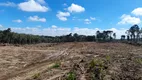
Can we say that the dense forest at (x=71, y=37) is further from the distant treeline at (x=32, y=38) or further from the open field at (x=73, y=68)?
the open field at (x=73, y=68)

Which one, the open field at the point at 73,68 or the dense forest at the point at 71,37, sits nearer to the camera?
the open field at the point at 73,68

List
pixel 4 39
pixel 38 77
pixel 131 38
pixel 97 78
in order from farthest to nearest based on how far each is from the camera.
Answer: pixel 131 38 → pixel 4 39 → pixel 38 77 → pixel 97 78

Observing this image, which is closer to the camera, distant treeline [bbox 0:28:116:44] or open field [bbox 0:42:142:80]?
open field [bbox 0:42:142:80]

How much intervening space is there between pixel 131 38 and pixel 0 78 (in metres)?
85.5

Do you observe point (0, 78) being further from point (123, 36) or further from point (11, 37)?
point (123, 36)

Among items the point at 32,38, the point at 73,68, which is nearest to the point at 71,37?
the point at 32,38

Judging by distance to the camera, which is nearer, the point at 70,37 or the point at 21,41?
the point at 21,41

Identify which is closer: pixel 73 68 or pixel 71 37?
pixel 73 68

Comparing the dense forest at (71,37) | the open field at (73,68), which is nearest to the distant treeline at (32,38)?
the dense forest at (71,37)

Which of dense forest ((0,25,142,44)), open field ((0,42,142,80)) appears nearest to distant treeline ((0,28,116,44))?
dense forest ((0,25,142,44))

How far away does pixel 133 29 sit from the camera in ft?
279

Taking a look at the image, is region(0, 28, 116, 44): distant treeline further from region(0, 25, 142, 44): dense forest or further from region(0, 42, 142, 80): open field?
region(0, 42, 142, 80): open field

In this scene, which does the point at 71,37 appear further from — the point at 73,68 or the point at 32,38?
the point at 73,68

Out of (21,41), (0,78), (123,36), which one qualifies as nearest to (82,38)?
(123,36)
